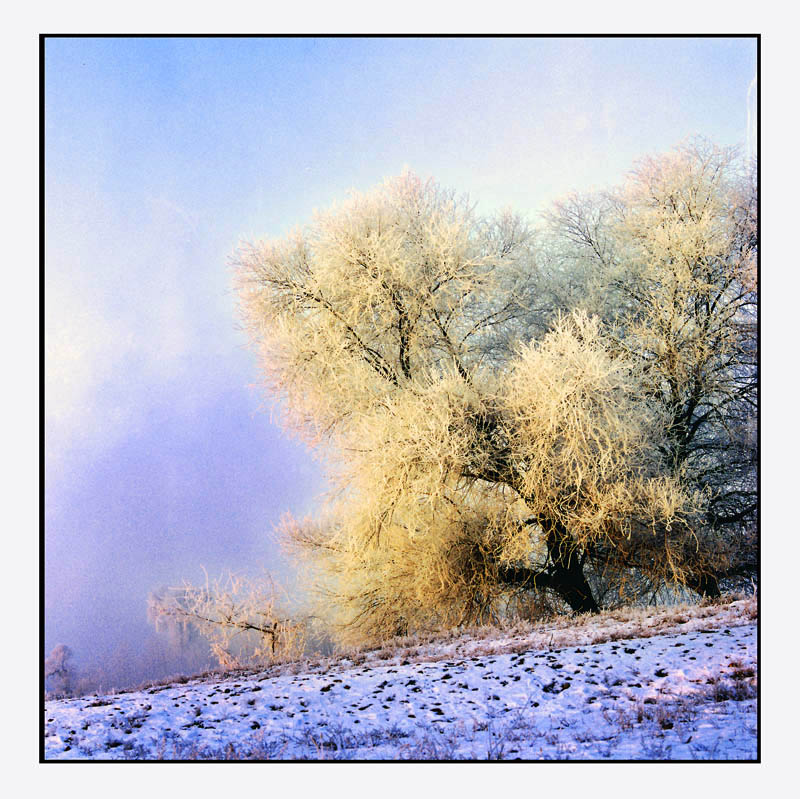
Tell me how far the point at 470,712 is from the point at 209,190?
3956 mm

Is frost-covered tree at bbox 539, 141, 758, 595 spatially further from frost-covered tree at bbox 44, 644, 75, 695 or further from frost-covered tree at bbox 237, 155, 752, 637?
frost-covered tree at bbox 44, 644, 75, 695

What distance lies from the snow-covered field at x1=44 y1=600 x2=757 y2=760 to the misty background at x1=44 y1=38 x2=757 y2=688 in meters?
0.78

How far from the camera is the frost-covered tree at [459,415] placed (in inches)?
242

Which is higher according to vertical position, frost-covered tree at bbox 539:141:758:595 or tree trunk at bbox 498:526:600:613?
frost-covered tree at bbox 539:141:758:595

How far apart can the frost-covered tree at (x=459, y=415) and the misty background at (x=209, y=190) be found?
0.38 m

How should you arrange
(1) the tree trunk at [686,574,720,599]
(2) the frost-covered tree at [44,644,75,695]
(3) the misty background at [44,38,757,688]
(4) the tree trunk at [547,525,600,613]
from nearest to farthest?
(2) the frost-covered tree at [44,644,75,695] → (3) the misty background at [44,38,757,688] → (1) the tree trunk at [686,574,720,599] → (4) the tree trunk at [547,525,600,613]

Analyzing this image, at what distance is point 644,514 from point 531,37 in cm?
356

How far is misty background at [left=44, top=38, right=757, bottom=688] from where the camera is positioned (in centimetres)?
535

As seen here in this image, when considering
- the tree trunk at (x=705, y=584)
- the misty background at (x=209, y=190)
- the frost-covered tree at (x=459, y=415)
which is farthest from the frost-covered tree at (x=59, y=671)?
the tree trunk at (x=705, y=584)

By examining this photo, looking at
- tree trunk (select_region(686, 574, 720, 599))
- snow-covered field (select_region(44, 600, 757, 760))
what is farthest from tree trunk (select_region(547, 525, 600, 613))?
snow-covered field (select_region(44, 600, 757, 760))

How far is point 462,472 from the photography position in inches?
249
